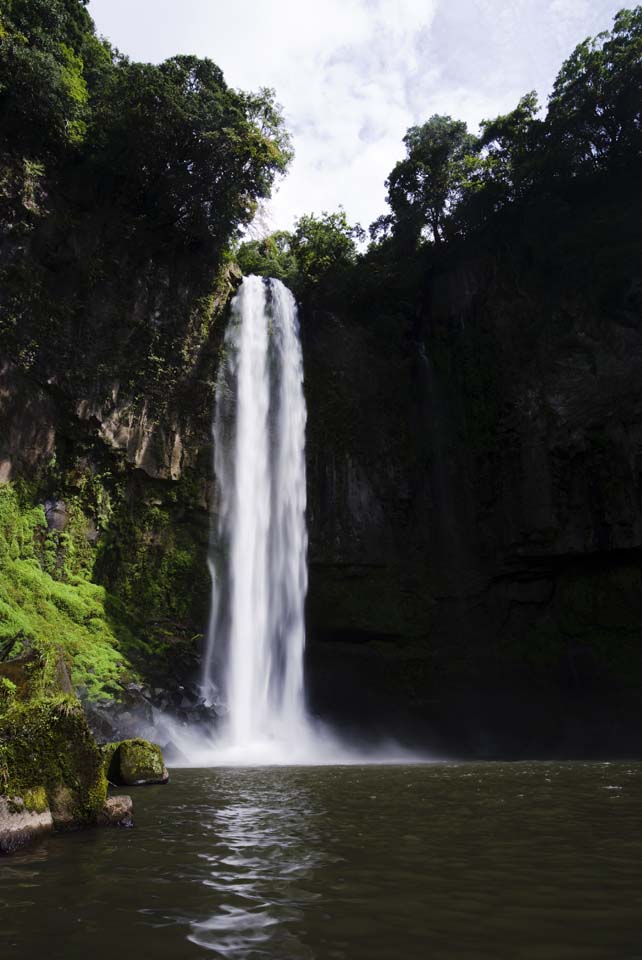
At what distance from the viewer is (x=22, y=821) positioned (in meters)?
5.24

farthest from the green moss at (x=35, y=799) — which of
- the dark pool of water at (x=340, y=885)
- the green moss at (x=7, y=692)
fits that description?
the green moss at (x=7, y=692)

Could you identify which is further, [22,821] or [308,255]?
[308,255]

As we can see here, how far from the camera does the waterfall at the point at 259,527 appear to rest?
18.6 m

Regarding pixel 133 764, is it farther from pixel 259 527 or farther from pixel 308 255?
pixel 308 255

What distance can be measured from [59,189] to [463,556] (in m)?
18.0

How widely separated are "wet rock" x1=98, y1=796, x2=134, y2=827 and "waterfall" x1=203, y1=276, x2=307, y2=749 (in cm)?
1137

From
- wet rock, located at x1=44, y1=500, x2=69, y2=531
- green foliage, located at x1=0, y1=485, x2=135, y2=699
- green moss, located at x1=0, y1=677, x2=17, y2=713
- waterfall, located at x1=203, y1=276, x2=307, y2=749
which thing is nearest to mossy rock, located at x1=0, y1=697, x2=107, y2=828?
green moss, located at x1=0, y1=677, x2=17, y2=713

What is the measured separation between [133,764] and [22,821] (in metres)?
4.02

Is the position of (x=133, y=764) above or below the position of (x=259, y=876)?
above

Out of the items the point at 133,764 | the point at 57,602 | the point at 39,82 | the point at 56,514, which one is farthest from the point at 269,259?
the point at 133,764

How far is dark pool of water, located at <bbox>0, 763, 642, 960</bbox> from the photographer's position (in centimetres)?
295

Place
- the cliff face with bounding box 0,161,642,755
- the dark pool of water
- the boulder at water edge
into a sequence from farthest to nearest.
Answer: the cliff face with bounding box 0,161,642,755
the boulder at water edge
the dark pool of water

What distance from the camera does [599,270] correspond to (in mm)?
22062

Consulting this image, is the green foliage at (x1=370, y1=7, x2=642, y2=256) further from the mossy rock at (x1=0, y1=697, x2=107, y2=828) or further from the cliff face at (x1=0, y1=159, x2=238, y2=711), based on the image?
the mossy rock at (x1=0, y1=697, x2=107, y2=828)
